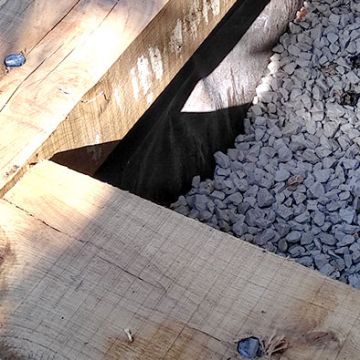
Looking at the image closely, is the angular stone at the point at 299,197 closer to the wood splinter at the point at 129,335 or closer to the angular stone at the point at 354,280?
the angular stone at the point at 354,280

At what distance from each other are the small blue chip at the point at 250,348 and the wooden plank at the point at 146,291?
11mm

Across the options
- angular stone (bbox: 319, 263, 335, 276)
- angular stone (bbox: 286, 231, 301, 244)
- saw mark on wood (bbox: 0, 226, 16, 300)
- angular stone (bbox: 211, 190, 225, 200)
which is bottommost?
angular stone (bbox: 319, 263, 335, 276)

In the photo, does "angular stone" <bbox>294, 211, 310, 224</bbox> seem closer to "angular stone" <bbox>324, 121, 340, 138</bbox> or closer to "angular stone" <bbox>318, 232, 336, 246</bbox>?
"angular stone" <bbox>318, 232, 336, 246</bbox>

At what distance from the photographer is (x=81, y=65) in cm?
136

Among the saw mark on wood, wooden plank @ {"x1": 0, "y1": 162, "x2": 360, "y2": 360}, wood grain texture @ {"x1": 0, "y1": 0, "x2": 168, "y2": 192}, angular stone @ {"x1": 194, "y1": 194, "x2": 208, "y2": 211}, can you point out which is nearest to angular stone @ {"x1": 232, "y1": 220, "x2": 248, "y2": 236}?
angular stone @ {"x1": 194, "y1": 194, "x2": 208, "y2": 211}

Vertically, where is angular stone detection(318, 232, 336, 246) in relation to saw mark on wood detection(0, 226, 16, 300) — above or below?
below

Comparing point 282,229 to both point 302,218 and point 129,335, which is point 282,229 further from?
point 129,335

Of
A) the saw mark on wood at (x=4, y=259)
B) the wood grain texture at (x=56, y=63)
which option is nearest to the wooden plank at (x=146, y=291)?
the saw mark on wood at (x=4, y=259)

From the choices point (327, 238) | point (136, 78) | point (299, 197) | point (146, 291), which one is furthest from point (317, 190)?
point (146, 291)

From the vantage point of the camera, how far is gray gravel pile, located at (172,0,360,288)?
5.82ft

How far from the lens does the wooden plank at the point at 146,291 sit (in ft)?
3.12

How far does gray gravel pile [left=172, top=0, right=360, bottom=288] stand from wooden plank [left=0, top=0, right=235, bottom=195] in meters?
0.45

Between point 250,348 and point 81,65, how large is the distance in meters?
0.65

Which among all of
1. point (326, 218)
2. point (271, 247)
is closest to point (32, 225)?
point (271, 247)
